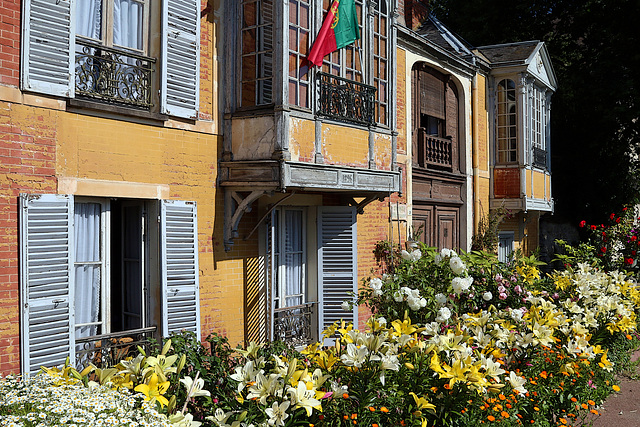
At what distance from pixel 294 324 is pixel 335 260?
121 cm

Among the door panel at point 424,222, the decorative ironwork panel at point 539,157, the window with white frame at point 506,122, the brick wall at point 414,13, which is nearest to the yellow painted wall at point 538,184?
the decorative ironwork panel at point 539,157

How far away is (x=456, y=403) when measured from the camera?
4961 millimetres

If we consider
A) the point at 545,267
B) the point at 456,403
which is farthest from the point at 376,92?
the point at 545,267

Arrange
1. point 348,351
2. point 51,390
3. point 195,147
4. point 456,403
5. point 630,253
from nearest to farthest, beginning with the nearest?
1. point 51,390
2. point 348,351
3. point 456,403
4. point 195,147
5. point 630,253

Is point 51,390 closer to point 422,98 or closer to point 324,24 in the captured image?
point 324,24

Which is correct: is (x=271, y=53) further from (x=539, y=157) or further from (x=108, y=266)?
(x=539, y=157)

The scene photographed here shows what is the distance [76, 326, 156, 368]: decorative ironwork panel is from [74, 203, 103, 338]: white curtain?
186 millimetres

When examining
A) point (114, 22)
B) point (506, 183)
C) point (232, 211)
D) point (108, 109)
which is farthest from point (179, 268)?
point (506, 183)

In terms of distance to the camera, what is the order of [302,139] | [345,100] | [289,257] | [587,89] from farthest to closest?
[587,89], [289,257], [345,100], [302,139]

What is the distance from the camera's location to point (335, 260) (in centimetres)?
938

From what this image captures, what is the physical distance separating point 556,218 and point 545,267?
193 centimetres

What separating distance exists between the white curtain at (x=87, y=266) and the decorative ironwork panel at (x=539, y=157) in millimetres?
11618

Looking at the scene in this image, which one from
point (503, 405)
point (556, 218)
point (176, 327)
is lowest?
point (503, 405)

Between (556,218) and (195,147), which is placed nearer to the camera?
(195,147)
